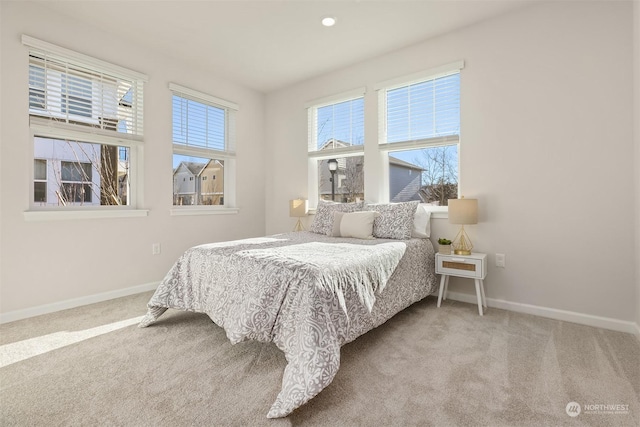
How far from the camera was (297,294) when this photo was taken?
1666 mm

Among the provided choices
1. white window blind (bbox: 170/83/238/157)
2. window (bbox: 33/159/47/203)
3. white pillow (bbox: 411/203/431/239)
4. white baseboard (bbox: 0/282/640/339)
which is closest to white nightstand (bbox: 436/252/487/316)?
white baseboard (bbox: 0/282/640/339)

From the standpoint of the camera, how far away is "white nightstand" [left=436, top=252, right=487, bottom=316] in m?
2.65

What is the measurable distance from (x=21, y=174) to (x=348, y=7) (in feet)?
10.4

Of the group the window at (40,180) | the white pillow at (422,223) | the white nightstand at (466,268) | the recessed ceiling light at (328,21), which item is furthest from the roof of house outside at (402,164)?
the window at (40,180)

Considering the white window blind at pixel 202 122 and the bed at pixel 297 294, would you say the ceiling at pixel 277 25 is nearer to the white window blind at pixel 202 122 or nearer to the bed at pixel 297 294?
the white window blind at pixel 202 122

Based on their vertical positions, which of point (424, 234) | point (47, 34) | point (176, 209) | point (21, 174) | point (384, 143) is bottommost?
point (424, 234)

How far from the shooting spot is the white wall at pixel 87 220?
256 cm

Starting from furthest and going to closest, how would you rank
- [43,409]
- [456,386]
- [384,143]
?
[384,143] → [456,386] → [43,409]

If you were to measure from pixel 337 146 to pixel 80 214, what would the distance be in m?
2.92

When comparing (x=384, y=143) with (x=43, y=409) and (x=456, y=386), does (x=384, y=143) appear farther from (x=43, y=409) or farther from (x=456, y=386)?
(x=43, y=409)

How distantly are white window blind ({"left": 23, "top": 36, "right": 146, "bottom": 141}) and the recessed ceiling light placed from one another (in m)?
2.05

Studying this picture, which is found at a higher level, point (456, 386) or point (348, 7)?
point (348, 7)

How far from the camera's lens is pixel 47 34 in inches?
107

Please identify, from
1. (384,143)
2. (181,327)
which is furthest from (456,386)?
(384,143)
